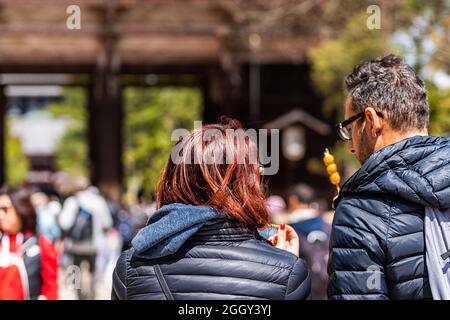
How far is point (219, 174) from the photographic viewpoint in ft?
9.07

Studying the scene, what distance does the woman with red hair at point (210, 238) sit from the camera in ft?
8.64

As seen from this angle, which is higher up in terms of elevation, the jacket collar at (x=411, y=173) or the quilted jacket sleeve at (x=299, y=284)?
the jacket collar at (x=411, y=173)

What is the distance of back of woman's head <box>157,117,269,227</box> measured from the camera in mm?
2754

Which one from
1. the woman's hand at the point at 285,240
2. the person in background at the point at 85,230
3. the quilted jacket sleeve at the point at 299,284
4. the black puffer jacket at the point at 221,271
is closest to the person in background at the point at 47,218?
the person in background at the point at 85,230

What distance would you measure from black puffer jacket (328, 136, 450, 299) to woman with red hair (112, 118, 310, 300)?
0.53ft

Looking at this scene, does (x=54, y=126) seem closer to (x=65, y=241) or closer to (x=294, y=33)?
(x=294, y=33)

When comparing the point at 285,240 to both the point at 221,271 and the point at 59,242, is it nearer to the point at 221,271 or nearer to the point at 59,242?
the point at 221,271

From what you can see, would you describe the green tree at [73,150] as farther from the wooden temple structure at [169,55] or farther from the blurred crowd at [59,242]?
the blurred crowd at [59,242]

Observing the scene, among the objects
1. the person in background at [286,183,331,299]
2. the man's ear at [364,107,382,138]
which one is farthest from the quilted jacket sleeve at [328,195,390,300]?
the person in background at [286,183,331,299]

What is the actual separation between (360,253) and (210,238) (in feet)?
1.61

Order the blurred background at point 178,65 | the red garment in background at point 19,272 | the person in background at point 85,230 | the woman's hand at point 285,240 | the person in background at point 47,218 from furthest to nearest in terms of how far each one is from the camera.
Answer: the blurred background at point 178,65
the person in background at point 85,230
the person in background at point 47,218
the red garment in background at point 19,272
the woman's hand at point 285,240

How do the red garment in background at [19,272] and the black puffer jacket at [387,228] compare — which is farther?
the red garment in background at [19,272]

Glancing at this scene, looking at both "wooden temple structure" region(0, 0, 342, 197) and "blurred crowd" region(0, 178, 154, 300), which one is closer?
"blurred crowd" region(0, 178, 154, 300)

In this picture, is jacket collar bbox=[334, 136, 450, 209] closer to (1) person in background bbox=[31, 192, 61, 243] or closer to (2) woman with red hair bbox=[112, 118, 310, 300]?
(2) woman with red hair bbox=[112, 118, 310, 300]
